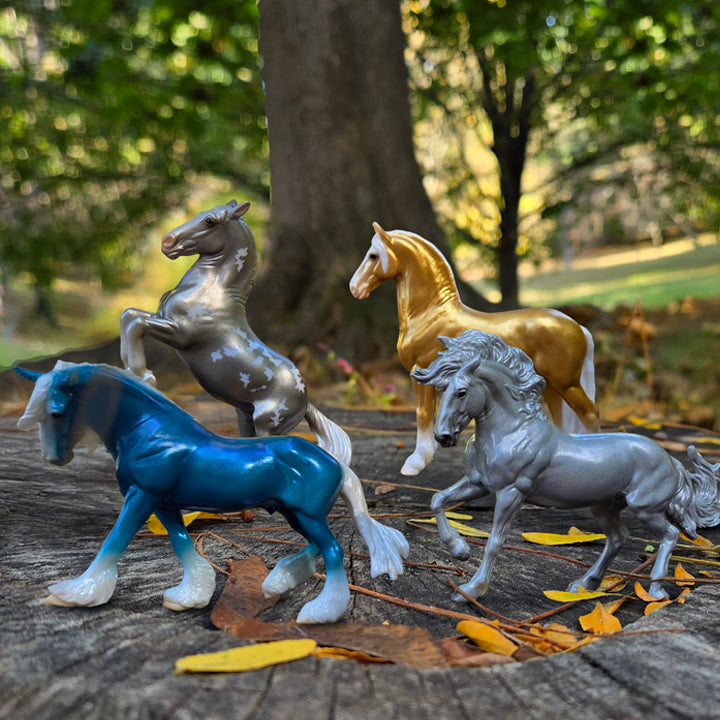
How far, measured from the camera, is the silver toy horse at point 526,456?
5.39 ft

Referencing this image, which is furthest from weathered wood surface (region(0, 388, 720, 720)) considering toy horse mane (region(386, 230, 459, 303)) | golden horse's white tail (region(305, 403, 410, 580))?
toy horse mane (region(386, 230, 459, 303))

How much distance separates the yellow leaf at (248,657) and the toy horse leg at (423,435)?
4.54 ft

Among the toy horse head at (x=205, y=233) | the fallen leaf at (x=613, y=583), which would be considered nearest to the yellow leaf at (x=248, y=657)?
the fallen leaf at (x=613, y=583)

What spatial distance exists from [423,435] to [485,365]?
3.58ft

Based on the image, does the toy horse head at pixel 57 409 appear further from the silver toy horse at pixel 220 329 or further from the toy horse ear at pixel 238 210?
the toy horse ear at pixel 238 210

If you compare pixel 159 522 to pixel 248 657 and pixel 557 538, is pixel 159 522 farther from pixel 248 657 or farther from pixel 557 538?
pixel 557 538

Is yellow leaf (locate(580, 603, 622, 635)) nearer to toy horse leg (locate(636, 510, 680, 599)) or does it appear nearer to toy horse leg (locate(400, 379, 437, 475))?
toy horse leg (locate(636, 510, 680, 599))

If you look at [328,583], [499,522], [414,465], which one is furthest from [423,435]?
[328,583]

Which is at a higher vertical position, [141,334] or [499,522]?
[141,334]

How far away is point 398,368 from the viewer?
16.9 ft

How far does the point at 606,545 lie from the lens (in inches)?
69.0

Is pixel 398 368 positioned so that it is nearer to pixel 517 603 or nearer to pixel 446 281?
pixel 446 281

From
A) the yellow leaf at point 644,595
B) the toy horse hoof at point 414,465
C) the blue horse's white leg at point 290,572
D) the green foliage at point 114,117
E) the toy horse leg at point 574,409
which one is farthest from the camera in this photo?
the green foliage at point 114,117

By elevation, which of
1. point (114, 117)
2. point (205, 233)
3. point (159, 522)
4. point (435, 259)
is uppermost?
point (114, 117)
